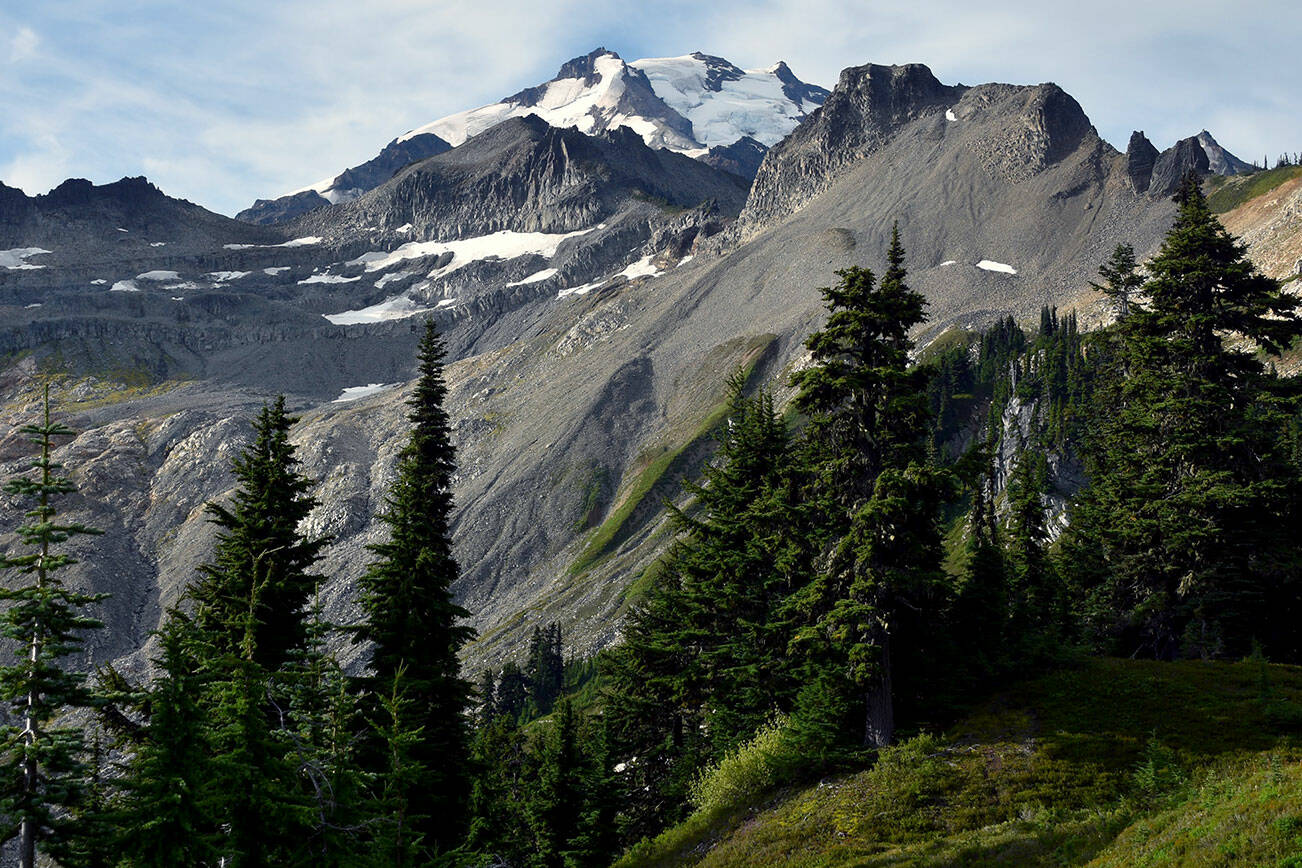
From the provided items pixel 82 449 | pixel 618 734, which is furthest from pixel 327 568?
pixel 618 734

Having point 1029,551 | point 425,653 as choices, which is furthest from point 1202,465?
point 425,653

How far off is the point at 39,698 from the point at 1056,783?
2186 centimetres

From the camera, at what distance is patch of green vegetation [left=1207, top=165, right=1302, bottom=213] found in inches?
7131

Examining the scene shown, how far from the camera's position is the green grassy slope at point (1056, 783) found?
1698 centimetres

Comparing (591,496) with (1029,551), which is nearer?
(1029,551)

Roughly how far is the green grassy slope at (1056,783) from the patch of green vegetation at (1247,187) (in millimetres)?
196011

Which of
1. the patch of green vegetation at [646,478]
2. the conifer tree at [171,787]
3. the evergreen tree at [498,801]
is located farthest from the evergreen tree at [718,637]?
the patch of green vegetation at [646,478]

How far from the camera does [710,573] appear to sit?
32.7 meters

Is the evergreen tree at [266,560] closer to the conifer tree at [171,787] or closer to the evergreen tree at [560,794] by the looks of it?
the conifer tree at [171,787]

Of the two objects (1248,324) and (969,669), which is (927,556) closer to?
(969,669)

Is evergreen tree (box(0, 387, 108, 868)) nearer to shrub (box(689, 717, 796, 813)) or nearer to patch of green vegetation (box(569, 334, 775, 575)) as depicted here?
shrub (box(689, 717, 796, 813))

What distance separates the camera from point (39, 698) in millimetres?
13312

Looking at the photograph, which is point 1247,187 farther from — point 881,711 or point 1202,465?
point 881,711

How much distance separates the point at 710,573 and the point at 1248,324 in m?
22.5
